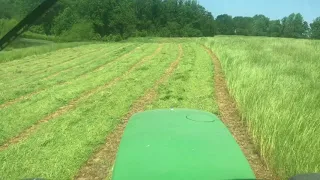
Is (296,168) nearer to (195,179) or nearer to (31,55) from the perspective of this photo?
(195,179)

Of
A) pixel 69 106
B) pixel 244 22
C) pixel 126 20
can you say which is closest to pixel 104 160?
pixel 69 106

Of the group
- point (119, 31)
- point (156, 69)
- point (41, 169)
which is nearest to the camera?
point (41, 169)

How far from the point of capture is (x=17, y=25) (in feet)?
4.30

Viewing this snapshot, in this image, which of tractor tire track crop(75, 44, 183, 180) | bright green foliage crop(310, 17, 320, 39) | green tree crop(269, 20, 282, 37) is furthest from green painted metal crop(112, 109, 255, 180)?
green tree crop(269, 20, 282, 37)

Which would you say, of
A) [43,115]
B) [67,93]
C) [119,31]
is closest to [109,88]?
[67,93]

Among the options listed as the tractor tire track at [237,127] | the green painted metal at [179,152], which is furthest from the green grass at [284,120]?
the green painted metal at [179,152]

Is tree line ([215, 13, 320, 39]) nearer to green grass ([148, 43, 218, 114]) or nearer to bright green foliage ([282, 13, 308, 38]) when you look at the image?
bright green foliage ([282, 13, 308, 38])

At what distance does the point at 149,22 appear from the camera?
265 ft

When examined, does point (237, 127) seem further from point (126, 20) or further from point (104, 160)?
point (126, 20)

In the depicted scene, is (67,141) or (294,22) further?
(294,22)

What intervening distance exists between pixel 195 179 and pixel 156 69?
13.0m

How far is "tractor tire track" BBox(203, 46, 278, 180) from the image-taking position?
4.93m

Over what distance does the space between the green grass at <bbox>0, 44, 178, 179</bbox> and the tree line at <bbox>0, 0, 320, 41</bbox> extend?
1.97m

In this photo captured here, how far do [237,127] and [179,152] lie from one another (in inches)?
205
